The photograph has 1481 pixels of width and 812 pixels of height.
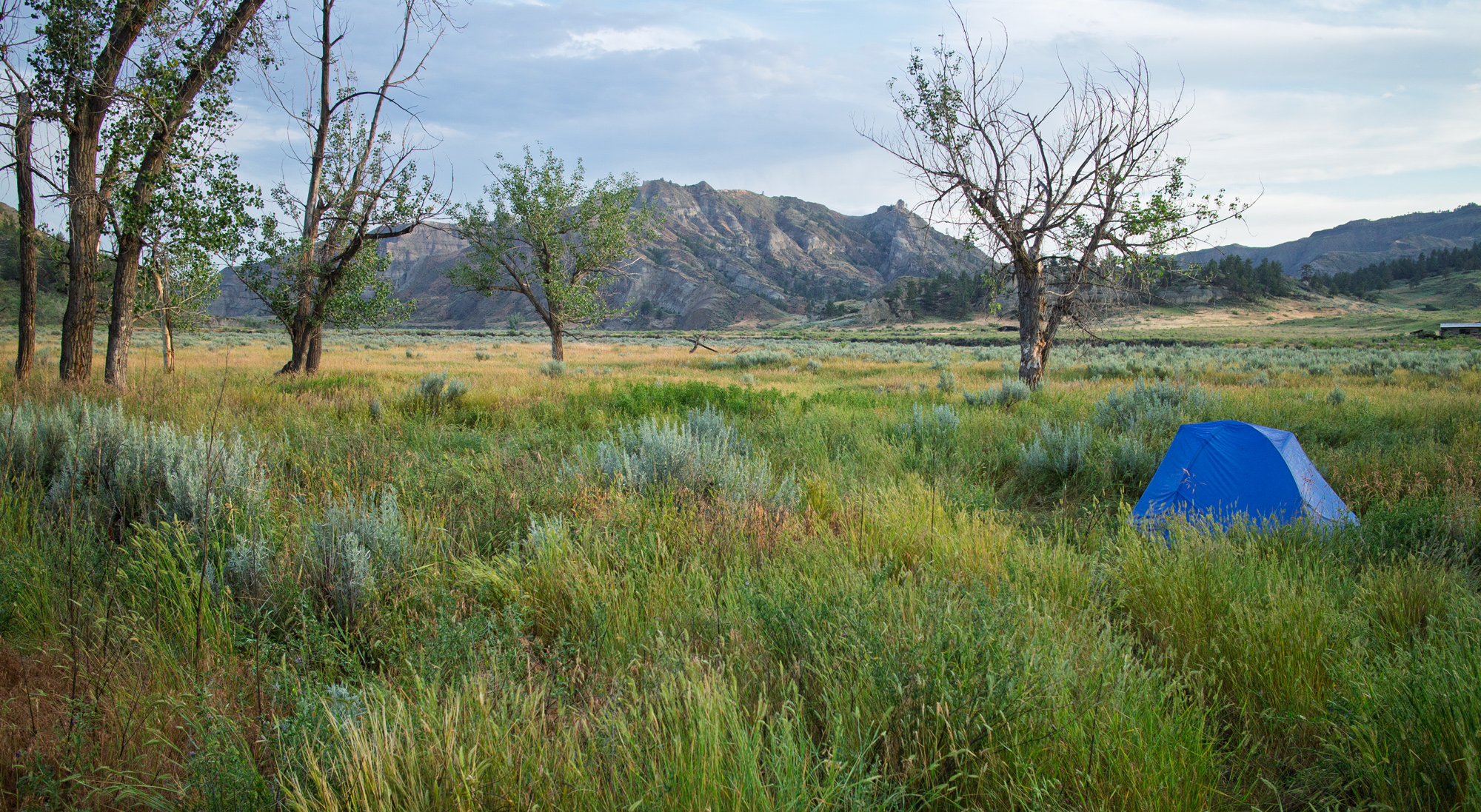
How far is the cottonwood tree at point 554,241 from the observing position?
76.6ft

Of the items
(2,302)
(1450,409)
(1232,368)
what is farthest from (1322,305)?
(2,302)

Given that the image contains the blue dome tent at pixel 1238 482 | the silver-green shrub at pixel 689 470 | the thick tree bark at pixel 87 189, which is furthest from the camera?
the thick tree bark at pixel 87 189

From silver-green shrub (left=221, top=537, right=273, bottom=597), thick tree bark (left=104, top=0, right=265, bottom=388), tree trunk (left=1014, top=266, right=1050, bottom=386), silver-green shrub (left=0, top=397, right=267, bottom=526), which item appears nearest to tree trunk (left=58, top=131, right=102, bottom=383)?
thick tree bark (left=104, top=0, right=265, bottom=388)

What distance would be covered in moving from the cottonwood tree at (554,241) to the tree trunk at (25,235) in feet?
41.3

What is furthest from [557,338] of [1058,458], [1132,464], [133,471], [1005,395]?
[1132,464]

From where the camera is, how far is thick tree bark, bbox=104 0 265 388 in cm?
942

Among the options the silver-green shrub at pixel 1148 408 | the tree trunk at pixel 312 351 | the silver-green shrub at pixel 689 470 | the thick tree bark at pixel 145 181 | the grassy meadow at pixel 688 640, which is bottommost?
the grassy meadow at pixel 688 640

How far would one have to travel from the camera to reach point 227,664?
2424 millimetres

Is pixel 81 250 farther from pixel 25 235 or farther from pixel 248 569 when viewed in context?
pixel 248 569

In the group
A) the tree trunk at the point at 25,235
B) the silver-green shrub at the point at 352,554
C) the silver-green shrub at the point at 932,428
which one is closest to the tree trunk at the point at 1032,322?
the silver-green shrub at the point at 932,428

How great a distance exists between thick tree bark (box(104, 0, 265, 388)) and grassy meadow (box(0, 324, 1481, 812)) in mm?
5286

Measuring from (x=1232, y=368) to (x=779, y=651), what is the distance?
83.8ft

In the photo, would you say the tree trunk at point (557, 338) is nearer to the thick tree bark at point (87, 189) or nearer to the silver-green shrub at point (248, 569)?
the thick tree bark at point (87, 189)

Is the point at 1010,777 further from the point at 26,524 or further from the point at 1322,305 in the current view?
the point at 1322,305
